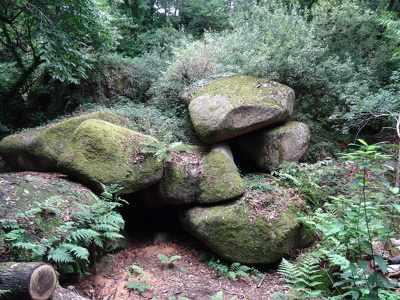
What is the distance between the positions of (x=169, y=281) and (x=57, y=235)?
7.21 feet

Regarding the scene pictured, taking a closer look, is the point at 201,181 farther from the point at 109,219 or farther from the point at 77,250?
the point at 77,250

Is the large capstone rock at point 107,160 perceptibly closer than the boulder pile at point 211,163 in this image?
Yes

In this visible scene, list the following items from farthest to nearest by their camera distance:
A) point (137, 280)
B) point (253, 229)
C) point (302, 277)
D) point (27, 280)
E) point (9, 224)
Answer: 1. point (253, 229)
2. point (137, 280)
3. point (302, 277)
4. point (9, 224)
5. point (27, 280)

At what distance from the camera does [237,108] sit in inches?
226

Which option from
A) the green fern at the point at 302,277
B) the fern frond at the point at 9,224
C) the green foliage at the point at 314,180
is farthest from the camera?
the green foliage at the point at 314,180

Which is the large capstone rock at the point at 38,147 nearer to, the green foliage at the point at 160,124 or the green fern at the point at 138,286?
the green foliage at the point at 160,124

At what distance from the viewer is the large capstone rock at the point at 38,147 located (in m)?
5.11

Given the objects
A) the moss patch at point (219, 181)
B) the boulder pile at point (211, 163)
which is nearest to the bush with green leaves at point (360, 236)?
the boulder pile at point (211, 163)

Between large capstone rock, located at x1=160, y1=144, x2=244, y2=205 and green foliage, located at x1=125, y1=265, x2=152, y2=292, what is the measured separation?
5.59ft

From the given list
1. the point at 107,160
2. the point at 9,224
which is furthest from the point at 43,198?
the point at 107,160

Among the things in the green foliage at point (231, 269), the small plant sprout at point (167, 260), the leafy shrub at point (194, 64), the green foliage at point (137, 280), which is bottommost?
the green foliage at point (231, 269)

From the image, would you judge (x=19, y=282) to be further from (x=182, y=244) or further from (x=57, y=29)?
(x=57, y=29)

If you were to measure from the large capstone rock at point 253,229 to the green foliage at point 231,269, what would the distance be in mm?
147

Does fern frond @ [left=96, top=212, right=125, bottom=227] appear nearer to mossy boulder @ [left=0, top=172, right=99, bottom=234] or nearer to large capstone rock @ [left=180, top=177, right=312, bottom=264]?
mossy boulder @ [left=0, top=172, right=99, bottom=234]
